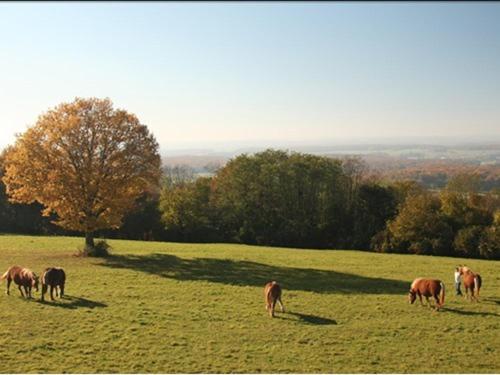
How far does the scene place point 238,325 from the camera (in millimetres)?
18797

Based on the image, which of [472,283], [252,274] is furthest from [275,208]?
[472,283]

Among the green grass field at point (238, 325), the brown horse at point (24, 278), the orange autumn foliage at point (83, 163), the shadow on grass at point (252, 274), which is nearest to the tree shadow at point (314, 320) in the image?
the green grass field at point (238, 325)

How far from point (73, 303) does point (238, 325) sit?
26.9ft

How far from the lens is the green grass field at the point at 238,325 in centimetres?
1498

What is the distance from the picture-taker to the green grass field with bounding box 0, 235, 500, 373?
14977 millimetres

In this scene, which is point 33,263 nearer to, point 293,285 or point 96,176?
point 96,176

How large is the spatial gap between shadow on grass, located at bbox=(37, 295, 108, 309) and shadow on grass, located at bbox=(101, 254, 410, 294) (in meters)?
7.41

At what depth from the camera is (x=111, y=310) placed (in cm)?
2041

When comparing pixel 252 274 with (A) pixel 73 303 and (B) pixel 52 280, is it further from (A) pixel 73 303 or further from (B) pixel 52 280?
A: (B) pixel 52 280

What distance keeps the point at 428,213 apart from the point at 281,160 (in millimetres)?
21574

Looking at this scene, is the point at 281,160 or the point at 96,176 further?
the point at 281,160

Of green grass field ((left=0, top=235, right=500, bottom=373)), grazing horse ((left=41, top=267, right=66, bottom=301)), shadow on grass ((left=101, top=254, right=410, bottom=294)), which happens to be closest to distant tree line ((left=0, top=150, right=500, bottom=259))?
shadow on grass ((left=101, top=254, right=410, bottom=294))

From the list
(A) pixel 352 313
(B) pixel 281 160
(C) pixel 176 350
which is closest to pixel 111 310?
(C) pixel 176 350

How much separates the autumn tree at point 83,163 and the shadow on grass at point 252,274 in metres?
4.37
